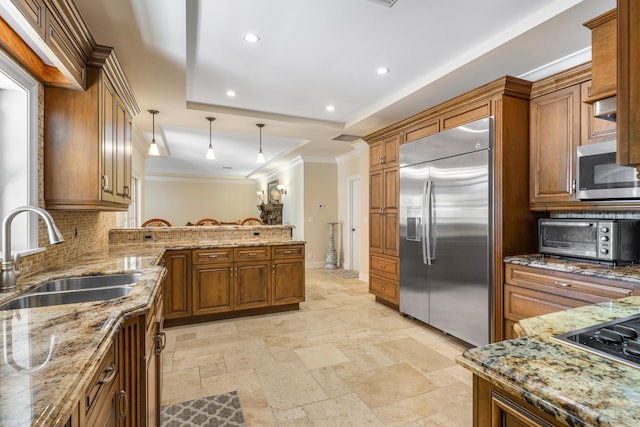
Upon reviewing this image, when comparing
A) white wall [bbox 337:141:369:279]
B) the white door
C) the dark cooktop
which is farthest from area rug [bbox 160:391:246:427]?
the white door

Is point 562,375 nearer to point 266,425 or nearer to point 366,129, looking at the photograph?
point 266,425

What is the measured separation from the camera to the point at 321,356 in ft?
9.23

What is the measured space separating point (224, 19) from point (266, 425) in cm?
268

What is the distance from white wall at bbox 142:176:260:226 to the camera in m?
10.7

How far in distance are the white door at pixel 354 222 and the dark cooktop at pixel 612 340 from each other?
5.64 meters

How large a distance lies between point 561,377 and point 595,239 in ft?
6.92

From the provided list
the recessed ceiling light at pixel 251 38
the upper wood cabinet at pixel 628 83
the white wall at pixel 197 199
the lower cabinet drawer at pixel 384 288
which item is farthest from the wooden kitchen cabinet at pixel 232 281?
the white wall at pixel 197 199

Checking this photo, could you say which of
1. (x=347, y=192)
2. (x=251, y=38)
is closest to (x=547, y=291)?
(x=251, y=38)

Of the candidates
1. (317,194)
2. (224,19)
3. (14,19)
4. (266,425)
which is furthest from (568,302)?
(317,194)

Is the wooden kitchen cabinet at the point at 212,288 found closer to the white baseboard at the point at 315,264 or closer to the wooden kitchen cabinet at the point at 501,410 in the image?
the wooden kitchen cabinet at the point at 501,410

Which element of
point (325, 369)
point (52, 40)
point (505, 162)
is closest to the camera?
point (52, 40)

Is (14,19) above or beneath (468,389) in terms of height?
above

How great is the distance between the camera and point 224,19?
2242mm

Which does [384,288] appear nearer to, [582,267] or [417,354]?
[417,354]
